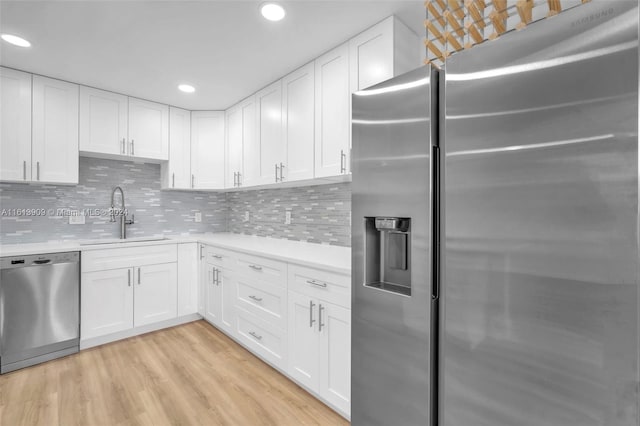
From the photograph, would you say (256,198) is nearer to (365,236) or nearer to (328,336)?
(328,336)

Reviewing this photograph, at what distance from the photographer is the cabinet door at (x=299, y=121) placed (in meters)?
2.33

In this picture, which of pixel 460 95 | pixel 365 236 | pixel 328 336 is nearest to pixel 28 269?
pixel 328 336

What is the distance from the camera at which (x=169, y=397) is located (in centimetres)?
196

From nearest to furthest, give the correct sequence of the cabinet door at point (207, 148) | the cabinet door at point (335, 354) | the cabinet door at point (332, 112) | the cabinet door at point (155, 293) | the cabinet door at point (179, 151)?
the cabinet door at point (335, 354) < the cabinet door at point (332, 112) < the cabinet door at point (155, 293) < the cabinet door at point (179, 151) < the cabinet door at point (207, 148)

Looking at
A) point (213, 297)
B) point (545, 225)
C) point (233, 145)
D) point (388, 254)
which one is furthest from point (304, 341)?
point (233, 145)

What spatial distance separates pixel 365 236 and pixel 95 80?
3024 millimetres

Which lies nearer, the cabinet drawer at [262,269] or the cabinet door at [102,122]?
the cabinet drawer at [262,269]

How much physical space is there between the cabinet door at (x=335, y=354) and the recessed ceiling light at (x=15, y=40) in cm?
278

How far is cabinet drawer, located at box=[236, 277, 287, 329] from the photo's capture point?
2.12 metres

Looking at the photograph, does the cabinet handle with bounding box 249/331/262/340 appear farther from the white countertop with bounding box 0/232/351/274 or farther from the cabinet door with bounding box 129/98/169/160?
the cabinet door with bounding box 129/98/169/160

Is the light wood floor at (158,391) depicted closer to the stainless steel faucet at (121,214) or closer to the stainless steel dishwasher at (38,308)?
the stainless steel dishwasher at (38,308)

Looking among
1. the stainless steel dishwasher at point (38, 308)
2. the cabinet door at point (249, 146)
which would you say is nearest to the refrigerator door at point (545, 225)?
the cabinet door at point (249, 146)

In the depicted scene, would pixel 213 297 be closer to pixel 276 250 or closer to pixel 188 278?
pixel 188 278

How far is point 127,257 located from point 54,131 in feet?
4.33
